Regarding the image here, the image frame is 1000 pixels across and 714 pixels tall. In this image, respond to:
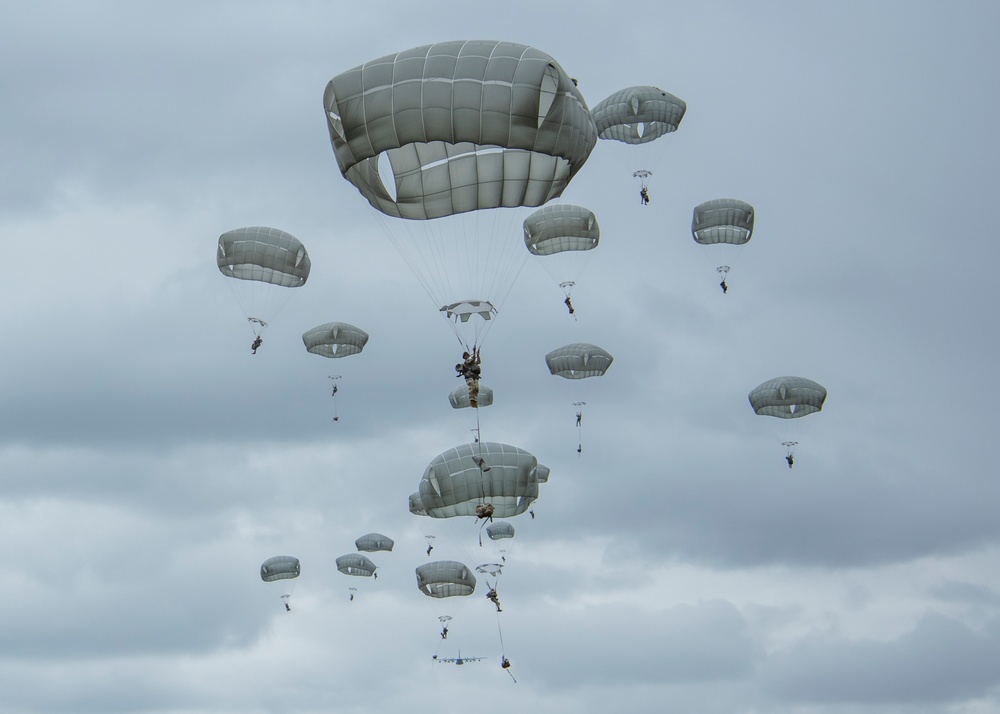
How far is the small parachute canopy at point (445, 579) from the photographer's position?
58281mm

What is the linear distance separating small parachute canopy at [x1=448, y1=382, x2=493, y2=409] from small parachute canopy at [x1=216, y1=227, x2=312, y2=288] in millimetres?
14243

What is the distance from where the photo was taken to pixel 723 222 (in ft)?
180

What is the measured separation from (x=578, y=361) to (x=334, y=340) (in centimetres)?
1224

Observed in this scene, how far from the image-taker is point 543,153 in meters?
30.5

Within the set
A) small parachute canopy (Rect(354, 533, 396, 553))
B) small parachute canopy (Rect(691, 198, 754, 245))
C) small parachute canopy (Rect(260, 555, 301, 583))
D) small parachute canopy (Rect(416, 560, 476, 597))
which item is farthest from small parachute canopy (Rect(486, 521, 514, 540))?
small parachute canopy (Rect(691, 198, 754, 245))

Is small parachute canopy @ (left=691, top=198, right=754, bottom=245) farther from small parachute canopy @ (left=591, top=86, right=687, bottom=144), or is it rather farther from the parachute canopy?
the parachute canopy

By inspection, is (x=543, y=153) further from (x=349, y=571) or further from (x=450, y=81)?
(x=349, y=571)

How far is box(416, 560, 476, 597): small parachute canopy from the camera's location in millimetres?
58281

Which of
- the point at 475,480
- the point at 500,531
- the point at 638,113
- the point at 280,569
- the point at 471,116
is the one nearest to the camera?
the point at 471,116

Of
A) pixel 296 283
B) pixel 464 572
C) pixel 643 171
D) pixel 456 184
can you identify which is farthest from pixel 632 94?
pixel 464 572

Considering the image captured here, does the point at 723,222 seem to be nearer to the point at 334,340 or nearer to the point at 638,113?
the point at 638,113

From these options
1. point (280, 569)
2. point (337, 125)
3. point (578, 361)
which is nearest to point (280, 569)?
point (280, 569)

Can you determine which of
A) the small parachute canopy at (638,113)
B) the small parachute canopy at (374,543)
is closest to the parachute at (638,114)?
the small parachute canopy at (638,113)

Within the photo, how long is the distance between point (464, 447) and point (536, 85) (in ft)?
66.4
